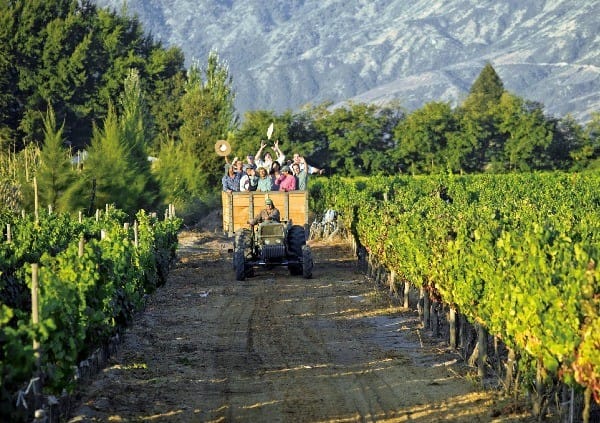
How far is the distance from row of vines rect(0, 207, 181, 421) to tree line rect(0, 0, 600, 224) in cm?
2222

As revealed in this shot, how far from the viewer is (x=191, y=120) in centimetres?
6231

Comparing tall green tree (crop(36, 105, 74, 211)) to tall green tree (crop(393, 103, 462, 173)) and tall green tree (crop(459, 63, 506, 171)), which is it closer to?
tall green tree (crop(393, 103, 462, 173))

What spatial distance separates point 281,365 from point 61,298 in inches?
146

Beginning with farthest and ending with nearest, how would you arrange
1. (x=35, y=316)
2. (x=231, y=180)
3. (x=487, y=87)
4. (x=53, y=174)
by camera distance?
(x=487, y=87), (x=53, y=174), (x=231, y=180), (x=35, y=316)

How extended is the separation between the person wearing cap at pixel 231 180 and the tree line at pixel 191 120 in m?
16.2

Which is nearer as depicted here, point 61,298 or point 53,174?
point 61,298

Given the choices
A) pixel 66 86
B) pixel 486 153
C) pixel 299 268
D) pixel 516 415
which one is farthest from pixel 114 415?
pixel 486 153

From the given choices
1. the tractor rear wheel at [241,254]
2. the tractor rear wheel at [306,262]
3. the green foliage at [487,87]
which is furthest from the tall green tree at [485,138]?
the tractor rear wheel at [241,254]

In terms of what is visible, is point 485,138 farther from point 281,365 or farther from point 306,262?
point 281,365

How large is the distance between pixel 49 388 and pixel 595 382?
188 inches

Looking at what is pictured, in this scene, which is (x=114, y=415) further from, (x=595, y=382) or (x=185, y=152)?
(x=185, y=152)

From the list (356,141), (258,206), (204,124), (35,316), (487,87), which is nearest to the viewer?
(35,316)

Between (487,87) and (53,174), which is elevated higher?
(487,87)

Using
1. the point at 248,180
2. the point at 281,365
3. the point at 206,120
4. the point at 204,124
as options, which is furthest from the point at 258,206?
the point at 206,120
